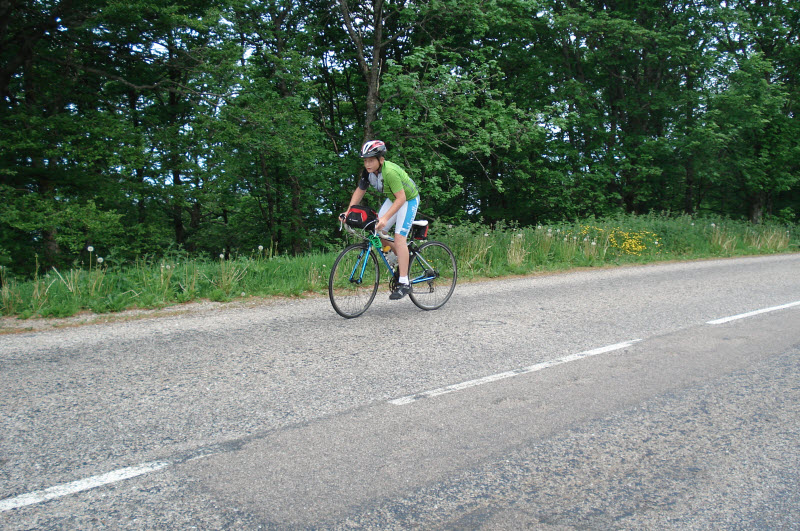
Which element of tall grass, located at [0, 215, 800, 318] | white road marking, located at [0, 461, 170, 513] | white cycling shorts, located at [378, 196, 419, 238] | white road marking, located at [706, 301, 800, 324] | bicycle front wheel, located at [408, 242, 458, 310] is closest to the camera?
white road marking, located at [0, 461, 170, 513]

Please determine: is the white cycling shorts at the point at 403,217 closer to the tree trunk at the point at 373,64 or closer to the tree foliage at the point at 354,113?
the tree foliage at the point at 354,113

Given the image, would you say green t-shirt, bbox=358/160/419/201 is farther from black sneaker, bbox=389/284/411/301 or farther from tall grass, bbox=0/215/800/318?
tall grass, bbox=0/215/800/318

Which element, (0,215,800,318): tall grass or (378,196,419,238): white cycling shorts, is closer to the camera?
(378,196,419,238): white cycling shorts

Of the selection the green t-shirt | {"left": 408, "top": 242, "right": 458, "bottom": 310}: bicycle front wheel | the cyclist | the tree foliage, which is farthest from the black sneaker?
the tree foliage

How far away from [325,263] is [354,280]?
276cm

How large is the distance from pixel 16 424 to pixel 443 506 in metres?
2.80

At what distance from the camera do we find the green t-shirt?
21.5 ft

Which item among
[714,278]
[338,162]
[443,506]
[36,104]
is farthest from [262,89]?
[443,506]

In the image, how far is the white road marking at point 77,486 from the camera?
263 centimetres

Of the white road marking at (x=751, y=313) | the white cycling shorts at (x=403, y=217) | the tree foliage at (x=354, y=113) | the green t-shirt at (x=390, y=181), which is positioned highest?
the tree foliage at (x=354, y=113)

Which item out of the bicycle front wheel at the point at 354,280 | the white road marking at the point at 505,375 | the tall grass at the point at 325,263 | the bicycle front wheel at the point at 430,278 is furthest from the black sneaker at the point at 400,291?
the white road marking at the point at 505,375

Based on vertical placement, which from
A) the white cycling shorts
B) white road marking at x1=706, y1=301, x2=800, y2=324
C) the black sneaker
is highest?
the white cycling shorts

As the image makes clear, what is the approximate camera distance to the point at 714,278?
10.9 metres

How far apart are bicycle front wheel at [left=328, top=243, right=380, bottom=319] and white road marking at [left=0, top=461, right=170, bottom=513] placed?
376cm
